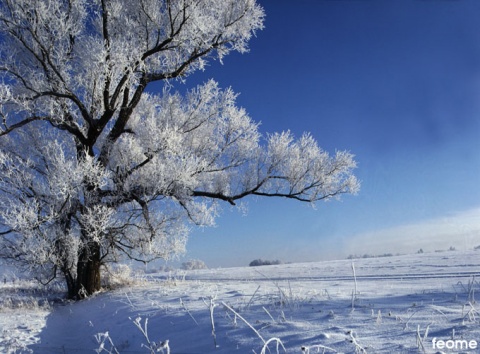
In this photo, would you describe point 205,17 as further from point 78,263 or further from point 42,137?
point 78,263

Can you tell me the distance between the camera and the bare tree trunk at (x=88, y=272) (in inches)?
422

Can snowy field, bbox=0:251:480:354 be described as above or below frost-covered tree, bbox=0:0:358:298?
below

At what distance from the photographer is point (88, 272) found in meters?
10.9

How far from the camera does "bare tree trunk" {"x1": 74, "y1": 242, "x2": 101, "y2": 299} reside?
35.2ft

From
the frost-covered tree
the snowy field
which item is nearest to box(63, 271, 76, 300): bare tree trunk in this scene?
the frost-covered tree

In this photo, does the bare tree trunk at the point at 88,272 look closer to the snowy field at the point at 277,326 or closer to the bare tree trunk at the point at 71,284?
the bare tree trunk at the point at 71,284

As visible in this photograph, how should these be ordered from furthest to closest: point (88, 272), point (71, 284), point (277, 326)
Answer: point (71, 284) → point (88, 272) → point (277, 326)

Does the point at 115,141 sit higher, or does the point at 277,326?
the point at 115,141

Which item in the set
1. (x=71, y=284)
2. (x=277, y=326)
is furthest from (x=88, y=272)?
(x=277, y=326)

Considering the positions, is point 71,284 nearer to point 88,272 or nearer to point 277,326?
point 88,272

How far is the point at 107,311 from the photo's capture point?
7.26 m

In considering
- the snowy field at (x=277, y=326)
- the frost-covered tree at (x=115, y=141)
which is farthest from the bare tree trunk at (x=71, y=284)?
the snowy field at (x=277, y=326)

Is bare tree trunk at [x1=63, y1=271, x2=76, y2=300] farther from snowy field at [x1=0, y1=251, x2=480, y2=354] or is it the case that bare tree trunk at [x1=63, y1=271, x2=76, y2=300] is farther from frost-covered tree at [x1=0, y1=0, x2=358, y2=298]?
snowy field at [x1=0, y1=251, x2=480, y2=354]

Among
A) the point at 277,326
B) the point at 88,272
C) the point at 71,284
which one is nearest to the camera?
the point at 277,326
